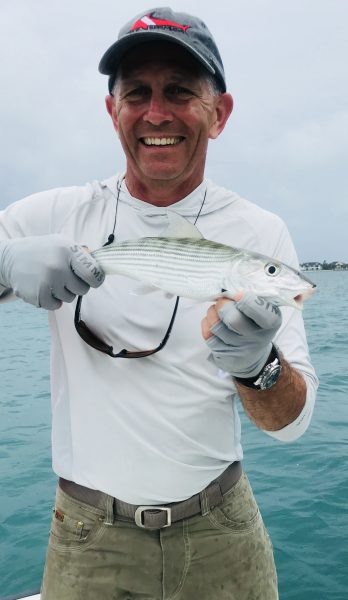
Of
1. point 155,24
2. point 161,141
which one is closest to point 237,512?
point 161,141

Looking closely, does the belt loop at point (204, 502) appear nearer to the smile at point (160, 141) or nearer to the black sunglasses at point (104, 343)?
the black sunglasses at point (104, 343)

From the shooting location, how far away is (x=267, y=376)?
2404mm

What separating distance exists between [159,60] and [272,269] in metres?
1.14

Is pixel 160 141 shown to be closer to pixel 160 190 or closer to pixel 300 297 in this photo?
pixel 160 190

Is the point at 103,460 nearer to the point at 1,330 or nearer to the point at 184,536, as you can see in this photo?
the point at 184,536

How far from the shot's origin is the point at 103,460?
250cm

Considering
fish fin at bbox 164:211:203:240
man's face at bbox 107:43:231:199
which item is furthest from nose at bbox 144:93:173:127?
fish fin at bbox 164:211:203:240

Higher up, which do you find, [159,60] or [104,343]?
[159,60]

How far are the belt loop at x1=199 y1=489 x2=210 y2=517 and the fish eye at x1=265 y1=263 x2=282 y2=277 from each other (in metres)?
1.09

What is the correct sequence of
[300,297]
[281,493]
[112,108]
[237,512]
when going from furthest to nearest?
[281,493] → [112,108] → [237,512] → [300,297]

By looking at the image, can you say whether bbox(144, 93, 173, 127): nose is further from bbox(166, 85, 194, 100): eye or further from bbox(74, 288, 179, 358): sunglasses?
bbox(74, 288, 179, 358): sunglasses

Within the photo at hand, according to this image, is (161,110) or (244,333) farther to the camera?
(161,110)

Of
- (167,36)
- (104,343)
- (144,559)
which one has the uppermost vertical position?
(167,36)

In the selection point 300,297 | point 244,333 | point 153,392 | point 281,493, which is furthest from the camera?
point 281,493
